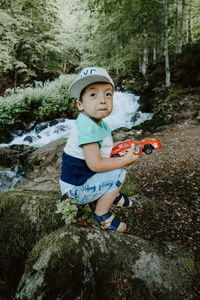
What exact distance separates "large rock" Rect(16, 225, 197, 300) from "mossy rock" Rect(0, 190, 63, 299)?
0.31 metres

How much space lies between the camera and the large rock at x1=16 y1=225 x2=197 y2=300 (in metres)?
1.33

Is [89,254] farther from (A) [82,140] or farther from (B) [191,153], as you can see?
(B) [191,153]

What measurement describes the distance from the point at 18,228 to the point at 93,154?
1117 mm

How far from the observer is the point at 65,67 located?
28406 millimetres

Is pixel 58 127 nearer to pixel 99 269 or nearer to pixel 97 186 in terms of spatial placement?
pixel 97 186

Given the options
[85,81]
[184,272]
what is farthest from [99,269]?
[85,81]

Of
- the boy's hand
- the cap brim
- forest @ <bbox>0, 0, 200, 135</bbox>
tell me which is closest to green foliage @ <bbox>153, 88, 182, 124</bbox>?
forest @ <bbox>0, 0, 200, 135</bbox>

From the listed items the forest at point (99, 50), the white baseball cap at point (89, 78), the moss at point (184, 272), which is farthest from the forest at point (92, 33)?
the moss at point (184, 272)

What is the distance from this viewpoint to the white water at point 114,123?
916 centimetres

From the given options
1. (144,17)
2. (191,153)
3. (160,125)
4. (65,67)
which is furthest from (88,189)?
(65,67)

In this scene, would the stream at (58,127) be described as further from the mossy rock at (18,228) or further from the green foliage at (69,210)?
the green foliage at (69,210)

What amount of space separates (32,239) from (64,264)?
0.53 meters

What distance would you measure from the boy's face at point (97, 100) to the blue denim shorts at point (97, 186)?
61 cm

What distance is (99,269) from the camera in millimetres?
1503
